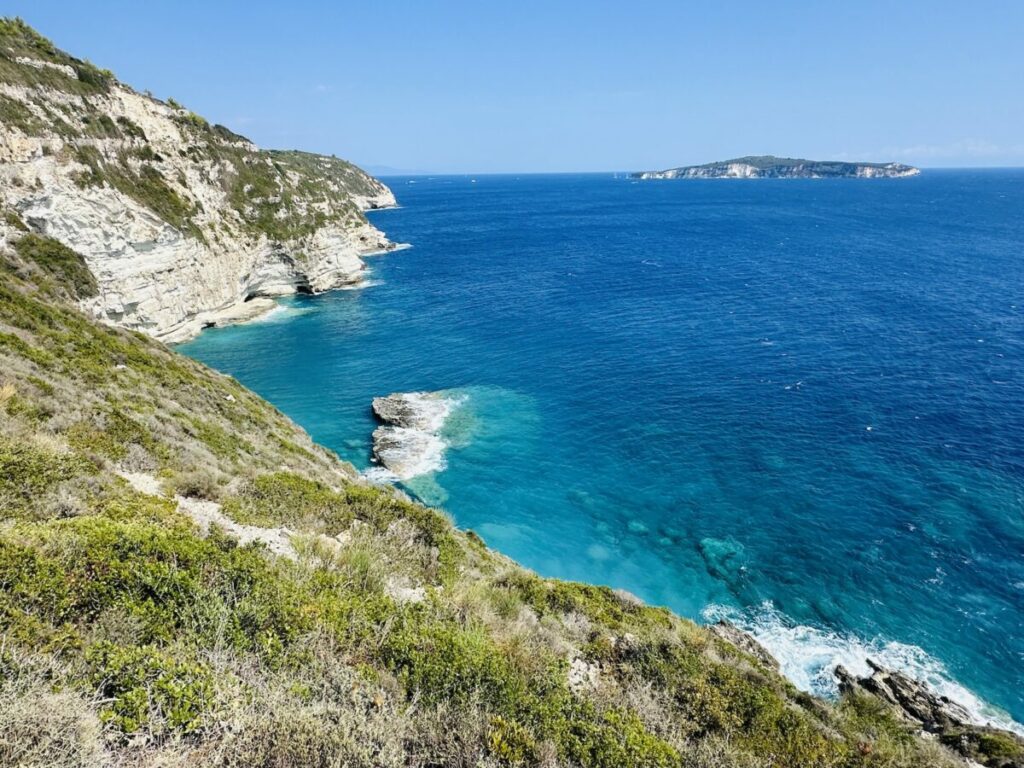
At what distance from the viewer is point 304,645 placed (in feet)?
26.2

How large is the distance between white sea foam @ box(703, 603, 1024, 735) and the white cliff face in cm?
5092

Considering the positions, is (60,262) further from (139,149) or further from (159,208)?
(139,149)

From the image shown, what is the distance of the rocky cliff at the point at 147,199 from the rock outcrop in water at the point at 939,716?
54.6m

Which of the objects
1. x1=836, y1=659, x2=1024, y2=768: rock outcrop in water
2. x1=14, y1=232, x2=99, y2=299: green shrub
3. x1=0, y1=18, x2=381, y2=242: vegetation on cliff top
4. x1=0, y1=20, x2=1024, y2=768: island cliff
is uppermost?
x1=0, y1=18, x2=381, y2=242: vegetation on cliff top

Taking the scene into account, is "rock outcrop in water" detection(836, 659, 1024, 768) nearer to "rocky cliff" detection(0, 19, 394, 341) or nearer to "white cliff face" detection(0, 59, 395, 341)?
"white cliff face" detection(0, 59, 395, 341)

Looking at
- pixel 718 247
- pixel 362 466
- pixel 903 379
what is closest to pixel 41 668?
pixel 362 466

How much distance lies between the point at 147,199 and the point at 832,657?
63178 millimetres

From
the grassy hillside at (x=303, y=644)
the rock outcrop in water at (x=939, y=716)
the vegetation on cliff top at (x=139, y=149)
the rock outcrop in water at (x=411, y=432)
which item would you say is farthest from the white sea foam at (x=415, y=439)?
the vegetation on cliff top at (x=139, y=149)

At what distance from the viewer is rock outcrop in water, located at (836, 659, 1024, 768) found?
12.7 meters

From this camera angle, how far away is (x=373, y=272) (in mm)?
87812

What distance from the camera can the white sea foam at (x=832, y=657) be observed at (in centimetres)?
1941

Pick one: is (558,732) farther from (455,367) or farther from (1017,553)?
(455,367)

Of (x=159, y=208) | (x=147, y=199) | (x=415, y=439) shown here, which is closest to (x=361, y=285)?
(x=159, y=208)

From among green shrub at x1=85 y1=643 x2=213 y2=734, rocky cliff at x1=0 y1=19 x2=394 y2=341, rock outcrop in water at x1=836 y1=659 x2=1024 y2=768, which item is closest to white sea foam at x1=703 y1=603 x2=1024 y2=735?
rock outcrop in water at x1=836 y1=659 x2=1024 y2=768
